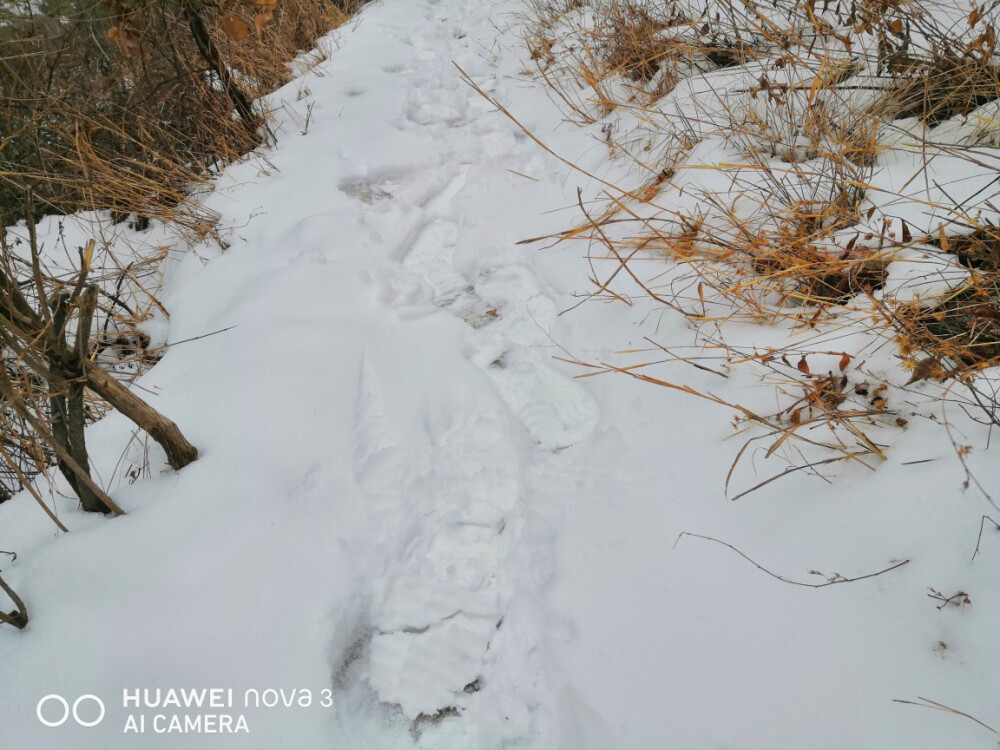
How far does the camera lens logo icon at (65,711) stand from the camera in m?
1.01

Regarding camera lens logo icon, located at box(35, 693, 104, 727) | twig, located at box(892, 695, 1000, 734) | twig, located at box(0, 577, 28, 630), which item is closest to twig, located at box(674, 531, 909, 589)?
twig, located at box(892, 695, 1000, 734)

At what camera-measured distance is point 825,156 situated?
164cm

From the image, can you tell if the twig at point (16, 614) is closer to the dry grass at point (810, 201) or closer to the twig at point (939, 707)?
the dry grass at point (810, 201)

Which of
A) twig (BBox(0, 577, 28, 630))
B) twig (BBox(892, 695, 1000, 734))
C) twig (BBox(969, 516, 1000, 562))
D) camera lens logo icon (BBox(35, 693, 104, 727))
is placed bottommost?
twig (BBox(892, 695, 1000, 734))

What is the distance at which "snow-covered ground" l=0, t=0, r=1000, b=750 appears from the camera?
0.99 metres

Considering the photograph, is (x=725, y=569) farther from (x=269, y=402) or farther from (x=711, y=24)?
(x=711, y=24)

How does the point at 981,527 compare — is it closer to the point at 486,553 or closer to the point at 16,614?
the point at 486,553

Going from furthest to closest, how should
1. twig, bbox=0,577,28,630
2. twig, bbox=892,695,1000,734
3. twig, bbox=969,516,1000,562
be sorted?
twig, bbox=0,577,28,630 → twig, bbox=969,516,1000,562 → twig, bbox=892,695,1000,734

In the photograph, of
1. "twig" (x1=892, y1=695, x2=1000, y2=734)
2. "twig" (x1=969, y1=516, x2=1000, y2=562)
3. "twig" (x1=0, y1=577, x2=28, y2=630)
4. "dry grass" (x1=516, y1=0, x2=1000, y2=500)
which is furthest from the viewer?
"dry grass" (x1=516, y1=0, x2=1000, y2=500)

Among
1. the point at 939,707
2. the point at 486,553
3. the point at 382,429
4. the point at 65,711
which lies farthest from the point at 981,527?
the point at 65,711

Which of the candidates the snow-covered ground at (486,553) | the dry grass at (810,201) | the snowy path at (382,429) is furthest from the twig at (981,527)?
the snowy path at (382,429)

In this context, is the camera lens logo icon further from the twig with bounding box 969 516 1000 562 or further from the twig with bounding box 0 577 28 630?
the twig with bounding box 969 516 1000 562

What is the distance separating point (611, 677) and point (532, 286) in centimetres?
128

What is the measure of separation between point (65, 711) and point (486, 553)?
816 millimetres
